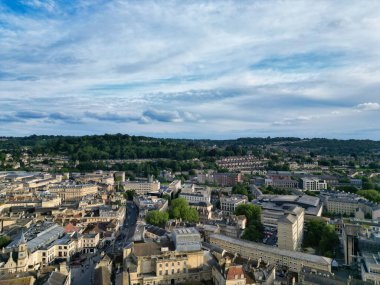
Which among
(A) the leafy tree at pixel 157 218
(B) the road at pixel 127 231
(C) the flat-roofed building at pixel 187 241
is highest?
(C) the flat-roofed building at pixel 187 241

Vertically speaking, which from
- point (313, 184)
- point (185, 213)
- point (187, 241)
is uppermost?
point (187, 241)

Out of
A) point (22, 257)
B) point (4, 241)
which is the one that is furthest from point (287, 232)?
point (4, 241)

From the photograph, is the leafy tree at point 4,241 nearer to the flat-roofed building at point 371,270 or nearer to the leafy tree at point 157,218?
the leafy tree at point 157,218

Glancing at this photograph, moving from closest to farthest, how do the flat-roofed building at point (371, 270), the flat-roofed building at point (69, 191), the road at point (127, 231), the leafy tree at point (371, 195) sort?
the flat-roofed building at point (371, 270)
the road at point (127, 231)
the leafy tree at point (371, 195)
the flat-roofed building at point (69, 191)

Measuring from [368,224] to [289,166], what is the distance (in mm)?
90638

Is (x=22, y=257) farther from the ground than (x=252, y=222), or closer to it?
farther from the ground

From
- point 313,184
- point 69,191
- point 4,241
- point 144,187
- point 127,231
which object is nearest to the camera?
point 4,241

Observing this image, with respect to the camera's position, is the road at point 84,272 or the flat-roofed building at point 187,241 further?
the road at point 84,272

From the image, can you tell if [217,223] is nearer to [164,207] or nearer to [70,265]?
[164,207]

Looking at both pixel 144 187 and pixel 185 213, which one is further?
pixel 144 187

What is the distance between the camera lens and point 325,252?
156ft

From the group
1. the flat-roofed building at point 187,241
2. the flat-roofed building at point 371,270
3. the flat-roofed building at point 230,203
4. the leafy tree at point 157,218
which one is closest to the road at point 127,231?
the leafy tree at point 157,218

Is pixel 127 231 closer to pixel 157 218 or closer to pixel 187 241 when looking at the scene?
pixel 157 218

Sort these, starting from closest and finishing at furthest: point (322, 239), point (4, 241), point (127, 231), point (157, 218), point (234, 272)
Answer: point (234, 272)
point (4, 241)
point (322, 239)
point (127, 231)
point (157, 218)
